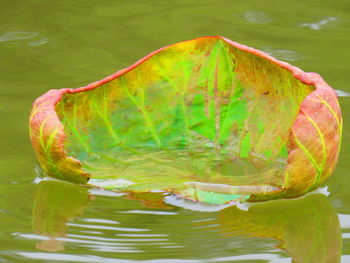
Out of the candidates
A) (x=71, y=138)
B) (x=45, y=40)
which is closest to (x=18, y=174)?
(x=71, y=138)

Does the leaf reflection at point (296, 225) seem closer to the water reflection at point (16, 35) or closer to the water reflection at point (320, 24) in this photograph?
the water reflection at point (320, 24)

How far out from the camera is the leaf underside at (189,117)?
2.31 metres

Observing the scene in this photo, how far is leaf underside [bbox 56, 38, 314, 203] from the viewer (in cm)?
231

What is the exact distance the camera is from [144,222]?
78.0 inches

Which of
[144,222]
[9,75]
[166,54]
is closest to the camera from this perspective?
[144,222]

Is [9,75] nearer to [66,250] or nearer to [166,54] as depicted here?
[166,54]

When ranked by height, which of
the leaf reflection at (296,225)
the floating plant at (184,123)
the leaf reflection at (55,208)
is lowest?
the leaf reflection at (296,225)

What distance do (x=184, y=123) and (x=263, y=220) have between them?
→ 538 millimetres

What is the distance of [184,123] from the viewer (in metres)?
2.46

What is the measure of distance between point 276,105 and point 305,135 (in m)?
0.42

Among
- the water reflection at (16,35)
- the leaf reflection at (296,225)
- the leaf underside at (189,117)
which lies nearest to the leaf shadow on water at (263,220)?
the leaf reflection at (296,225)

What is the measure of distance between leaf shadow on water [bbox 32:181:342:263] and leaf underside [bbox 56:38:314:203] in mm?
146

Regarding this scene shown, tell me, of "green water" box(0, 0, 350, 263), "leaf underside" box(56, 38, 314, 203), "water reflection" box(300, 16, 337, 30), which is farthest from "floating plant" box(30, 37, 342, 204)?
"water reflection" box(300, 16, 337, 30)

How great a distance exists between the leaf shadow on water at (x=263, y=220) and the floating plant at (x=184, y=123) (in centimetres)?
6
